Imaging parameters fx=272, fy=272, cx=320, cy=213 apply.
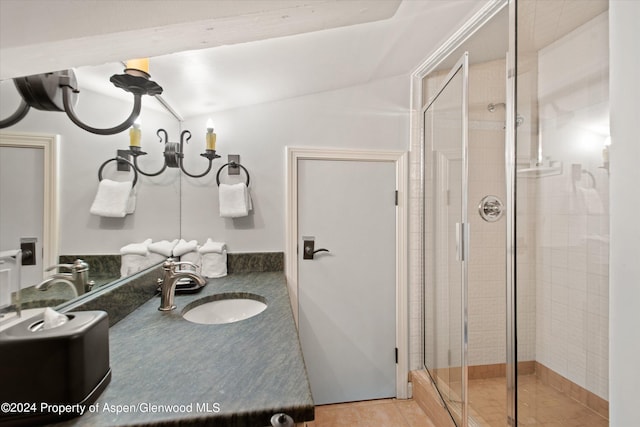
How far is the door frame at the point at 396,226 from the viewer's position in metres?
1.85

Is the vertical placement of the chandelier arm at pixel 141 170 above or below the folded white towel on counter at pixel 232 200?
above

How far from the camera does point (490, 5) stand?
1.29 m

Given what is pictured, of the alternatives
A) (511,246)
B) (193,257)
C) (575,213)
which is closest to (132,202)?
(193,257)

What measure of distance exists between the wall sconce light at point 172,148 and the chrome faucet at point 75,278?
20.1 inches

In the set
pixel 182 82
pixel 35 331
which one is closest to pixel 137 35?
pixel 35 331

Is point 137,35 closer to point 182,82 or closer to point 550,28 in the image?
point 182,82

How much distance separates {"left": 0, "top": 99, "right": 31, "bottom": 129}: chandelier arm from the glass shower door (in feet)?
5.60

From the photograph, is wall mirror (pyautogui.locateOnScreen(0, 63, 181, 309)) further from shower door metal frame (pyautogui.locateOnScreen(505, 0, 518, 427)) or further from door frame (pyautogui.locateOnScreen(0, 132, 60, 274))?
shower door metal frame (pyautogui.locateOnScreen(505, 0, 518, 427))

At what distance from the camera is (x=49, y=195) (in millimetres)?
791

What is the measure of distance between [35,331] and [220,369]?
400 mm

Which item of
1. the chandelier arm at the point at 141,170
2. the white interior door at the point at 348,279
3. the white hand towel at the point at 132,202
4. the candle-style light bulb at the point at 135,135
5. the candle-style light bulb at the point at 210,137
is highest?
the candle-style light bulb at the point at 210,137

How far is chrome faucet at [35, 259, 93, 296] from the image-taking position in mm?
793

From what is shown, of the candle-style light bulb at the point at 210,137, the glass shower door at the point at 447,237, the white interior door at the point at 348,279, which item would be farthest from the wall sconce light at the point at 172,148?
the glass shower door at the point at 447,237

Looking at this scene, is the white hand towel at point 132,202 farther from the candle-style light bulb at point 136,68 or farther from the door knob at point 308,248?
the door knob at point 308,248
